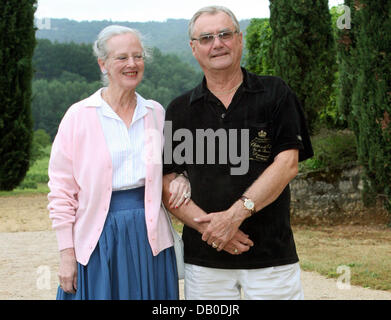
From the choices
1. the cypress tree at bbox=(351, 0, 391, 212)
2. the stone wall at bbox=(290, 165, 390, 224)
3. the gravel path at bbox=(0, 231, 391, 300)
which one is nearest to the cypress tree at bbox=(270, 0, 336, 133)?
the stone wall at bbox=(290, 165, 390, 224)

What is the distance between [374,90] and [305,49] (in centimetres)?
263

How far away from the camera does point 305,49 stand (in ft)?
34.1

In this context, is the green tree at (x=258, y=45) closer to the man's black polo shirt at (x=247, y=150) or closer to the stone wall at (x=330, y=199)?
the stone wall at (x=330, y=199)

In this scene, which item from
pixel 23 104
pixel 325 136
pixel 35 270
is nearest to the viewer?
pixel 35 270

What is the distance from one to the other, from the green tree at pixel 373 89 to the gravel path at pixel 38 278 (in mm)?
Result: 2834

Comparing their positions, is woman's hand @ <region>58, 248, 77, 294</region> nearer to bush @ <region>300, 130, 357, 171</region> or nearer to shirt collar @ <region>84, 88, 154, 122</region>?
shirt collar @ <region>84, 88, 154, 122</region>

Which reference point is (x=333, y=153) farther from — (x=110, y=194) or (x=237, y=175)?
(x=110, y=194)

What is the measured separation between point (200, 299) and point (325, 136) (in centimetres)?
784

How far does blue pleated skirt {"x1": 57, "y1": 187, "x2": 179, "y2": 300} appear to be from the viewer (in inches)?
108

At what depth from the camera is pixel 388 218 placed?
8.92 metres

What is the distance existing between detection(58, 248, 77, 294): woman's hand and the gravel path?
2659mm
